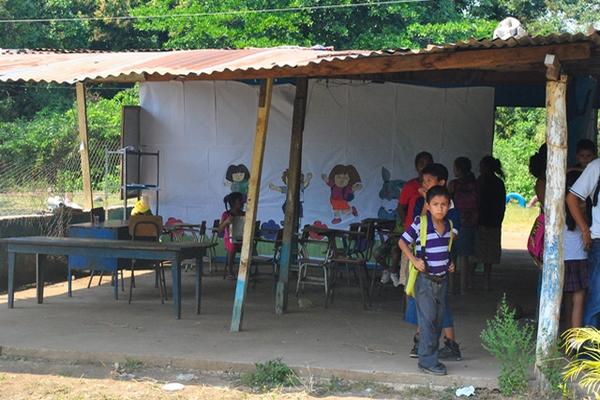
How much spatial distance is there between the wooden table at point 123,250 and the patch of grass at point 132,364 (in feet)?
4.92

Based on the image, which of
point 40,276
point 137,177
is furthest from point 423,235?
point 137,177

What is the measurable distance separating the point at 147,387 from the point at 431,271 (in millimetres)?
2296

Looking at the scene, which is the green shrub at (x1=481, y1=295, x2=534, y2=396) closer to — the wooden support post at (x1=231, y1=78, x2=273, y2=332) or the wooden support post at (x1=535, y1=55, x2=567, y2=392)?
the wooden support post at (x1=535, y1=55, x2=567, y2=392)

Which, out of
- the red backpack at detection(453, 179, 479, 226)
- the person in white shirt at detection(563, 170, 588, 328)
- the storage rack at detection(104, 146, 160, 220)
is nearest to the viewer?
the person in white shirt at detection(563, 170, 588, 328)

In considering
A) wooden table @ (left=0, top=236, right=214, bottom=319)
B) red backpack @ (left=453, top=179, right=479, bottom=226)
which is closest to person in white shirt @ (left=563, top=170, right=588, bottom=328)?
red backpack @ (left=453, top=179, right=479, bottom=226)

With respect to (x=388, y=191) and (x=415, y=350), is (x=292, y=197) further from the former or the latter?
(x=388, y=191)

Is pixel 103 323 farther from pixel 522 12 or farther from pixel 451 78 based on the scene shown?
pixel 522 12

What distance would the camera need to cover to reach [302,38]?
70.5 ft

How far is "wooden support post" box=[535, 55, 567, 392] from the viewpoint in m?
6.20

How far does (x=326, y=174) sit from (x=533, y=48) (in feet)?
19.1

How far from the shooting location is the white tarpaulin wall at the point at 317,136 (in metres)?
11.5

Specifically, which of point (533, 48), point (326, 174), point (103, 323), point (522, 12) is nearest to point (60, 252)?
point (103, 323)

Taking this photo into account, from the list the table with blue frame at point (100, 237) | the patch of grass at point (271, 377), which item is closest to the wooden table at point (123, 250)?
the table with blue frame at point (100, 237)

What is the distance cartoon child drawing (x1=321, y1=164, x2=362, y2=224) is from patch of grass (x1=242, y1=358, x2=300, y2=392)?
213 inches
